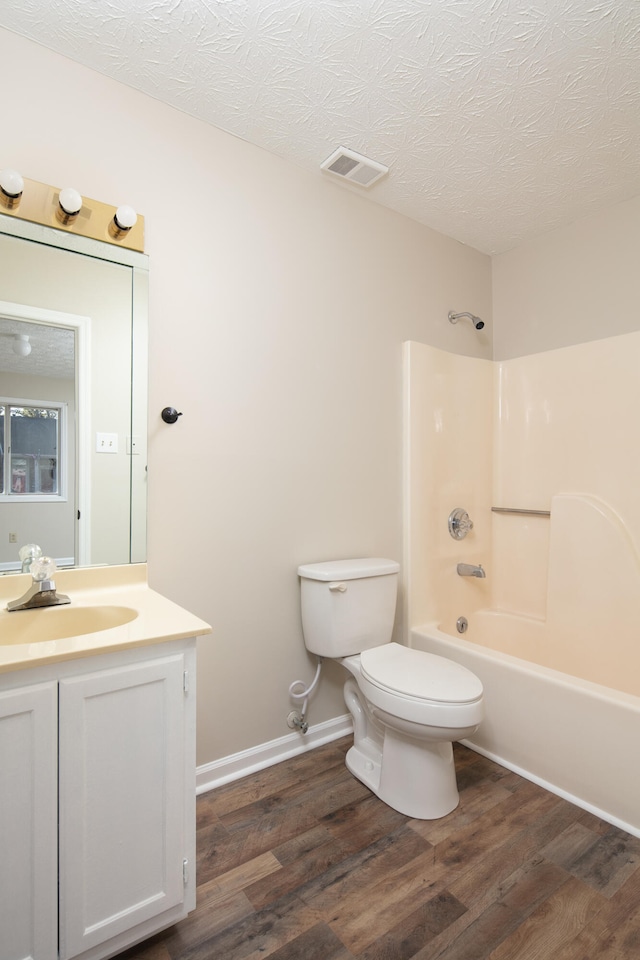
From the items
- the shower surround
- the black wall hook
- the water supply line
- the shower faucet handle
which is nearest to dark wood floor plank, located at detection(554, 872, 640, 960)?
the shower surround

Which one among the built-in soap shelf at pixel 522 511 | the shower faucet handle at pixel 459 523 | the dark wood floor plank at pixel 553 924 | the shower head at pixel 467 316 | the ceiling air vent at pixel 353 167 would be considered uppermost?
the ceiling air vent at pixel 353 167

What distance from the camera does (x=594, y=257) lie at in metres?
2.49

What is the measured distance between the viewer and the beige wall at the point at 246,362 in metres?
1.67

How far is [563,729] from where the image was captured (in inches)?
71.6

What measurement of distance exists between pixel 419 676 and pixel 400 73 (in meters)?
2.02

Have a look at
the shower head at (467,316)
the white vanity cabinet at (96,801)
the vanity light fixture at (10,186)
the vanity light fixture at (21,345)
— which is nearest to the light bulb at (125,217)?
the vanity light fixture at (10,186)

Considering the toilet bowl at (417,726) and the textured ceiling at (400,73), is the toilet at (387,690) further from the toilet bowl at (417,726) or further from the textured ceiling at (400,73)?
the textured ceiling at (400,73)

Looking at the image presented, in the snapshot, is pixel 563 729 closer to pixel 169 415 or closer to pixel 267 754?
pixel 267 754

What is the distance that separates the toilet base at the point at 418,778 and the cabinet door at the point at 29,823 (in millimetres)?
1094

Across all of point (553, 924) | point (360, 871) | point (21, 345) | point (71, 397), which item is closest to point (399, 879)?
point (360, 871)

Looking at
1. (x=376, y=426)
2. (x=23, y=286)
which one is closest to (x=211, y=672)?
(x=376, y=426)

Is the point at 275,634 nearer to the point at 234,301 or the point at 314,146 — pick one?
the point at 234,301

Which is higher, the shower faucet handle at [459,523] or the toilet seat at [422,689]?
the shower faucet handle at [459,523]

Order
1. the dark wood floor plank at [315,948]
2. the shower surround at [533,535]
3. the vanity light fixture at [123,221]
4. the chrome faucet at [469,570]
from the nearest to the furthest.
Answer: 1. the dark wood floor plank at [315,948]
2. the vanity light fixture at [123,221]
3. the shower surround at [533,535]
4. the chrome faucet at [469,570]
